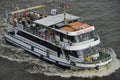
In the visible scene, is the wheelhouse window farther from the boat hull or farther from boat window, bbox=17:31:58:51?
boat window, bbox=17:31:58:51

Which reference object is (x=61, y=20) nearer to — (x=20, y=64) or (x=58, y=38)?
(x=58, y=38)

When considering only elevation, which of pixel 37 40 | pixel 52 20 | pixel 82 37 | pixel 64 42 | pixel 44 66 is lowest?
pixel 44 66

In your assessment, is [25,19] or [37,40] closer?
[37,40]

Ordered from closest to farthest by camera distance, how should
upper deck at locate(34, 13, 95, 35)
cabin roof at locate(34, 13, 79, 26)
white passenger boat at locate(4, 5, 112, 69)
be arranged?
white passenger boat at locate(4, 5, 112, 69) < upper deck at locate(34, 13, 95, 35) < cabin roof at locate(34, 13, 79, 26)

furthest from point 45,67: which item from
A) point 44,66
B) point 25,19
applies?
point 25,19

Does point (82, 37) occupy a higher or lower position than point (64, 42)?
higher

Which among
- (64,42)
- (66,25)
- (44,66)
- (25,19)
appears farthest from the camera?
(25,19)

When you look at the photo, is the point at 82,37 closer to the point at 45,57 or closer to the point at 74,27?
the point at 74,27

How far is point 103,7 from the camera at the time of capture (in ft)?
185

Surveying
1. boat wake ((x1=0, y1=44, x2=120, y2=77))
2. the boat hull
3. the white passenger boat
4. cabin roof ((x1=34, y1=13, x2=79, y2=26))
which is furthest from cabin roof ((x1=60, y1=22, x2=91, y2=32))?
boat wake ((x1=0, y1=44, x2=120, y2=77))

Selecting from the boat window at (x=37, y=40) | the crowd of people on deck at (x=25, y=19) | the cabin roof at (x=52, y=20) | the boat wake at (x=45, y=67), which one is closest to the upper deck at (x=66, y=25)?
the cabin roof at (x=52, y=20)

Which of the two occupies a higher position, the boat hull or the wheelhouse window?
the wheelhouse window

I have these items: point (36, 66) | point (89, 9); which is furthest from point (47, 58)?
point (89, 9)

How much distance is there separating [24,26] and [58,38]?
7.08 metres
